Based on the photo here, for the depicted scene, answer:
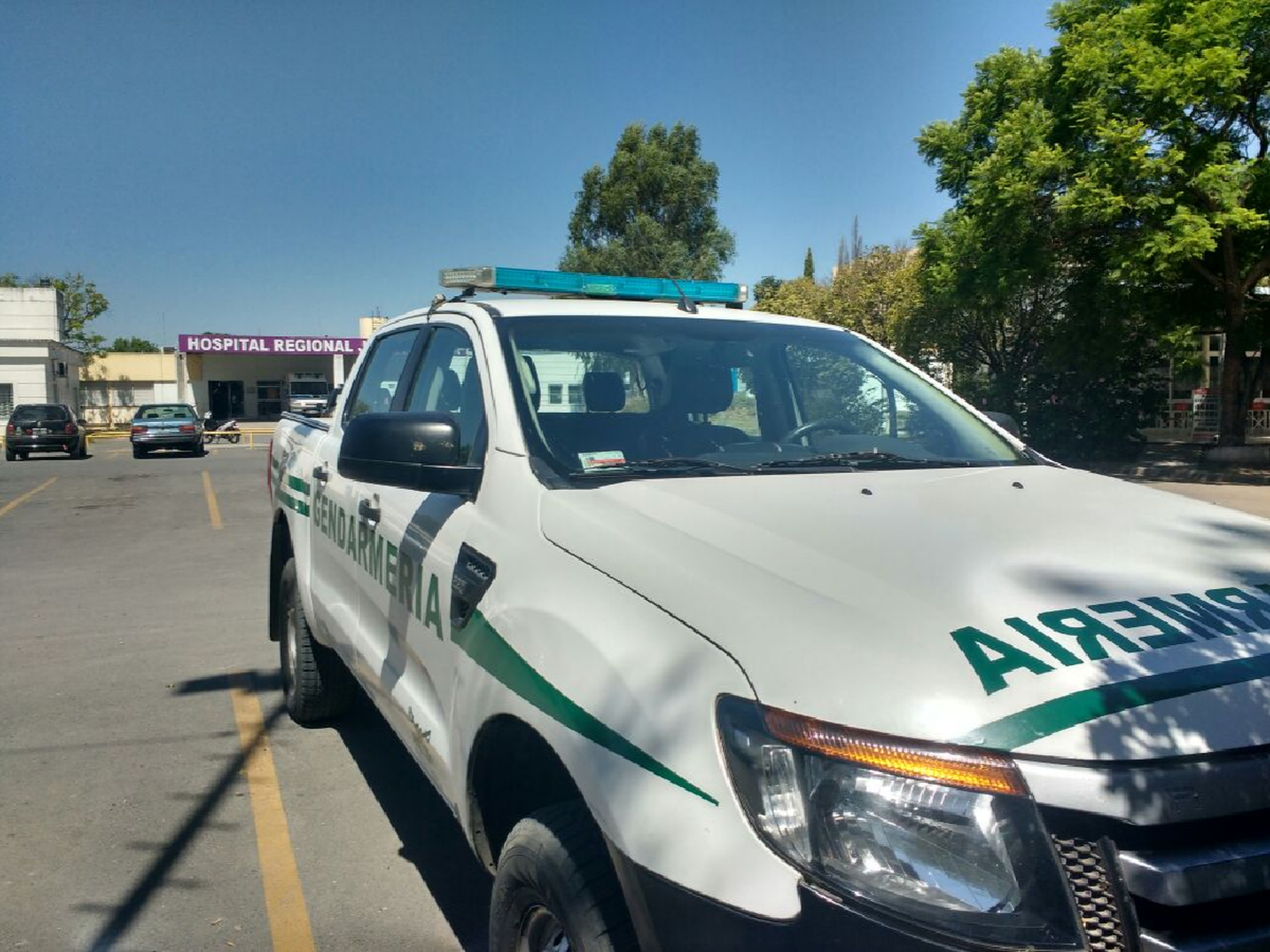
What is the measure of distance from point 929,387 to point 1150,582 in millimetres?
1822

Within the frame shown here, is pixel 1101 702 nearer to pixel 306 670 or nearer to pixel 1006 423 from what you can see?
pixel 1006 423

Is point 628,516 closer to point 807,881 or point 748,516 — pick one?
point 748,516

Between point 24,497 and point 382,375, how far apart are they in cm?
1621

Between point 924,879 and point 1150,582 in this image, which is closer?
point 924,879

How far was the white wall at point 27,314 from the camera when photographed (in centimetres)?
4356

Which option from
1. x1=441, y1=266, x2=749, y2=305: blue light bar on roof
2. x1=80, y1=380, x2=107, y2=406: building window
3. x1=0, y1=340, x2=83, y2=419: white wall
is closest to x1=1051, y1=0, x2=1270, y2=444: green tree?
x1=441, y1=266, x2=749, y2=305: blue light bar on roof

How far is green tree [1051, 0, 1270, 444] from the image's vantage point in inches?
676

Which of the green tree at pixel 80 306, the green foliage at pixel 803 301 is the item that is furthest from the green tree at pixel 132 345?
the green foliage at pixel 803 301

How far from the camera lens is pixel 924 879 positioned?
1.51m

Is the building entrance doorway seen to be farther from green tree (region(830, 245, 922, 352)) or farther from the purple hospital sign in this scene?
green tree (region(830, 245, 922, 352))

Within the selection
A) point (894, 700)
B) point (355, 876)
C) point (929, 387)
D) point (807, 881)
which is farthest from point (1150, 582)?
point (355, 876)

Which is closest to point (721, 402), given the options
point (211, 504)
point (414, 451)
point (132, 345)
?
point (414, 451)

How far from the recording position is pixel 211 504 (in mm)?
16219

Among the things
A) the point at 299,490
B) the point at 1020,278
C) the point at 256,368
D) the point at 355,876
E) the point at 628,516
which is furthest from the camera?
the point at 256,368
